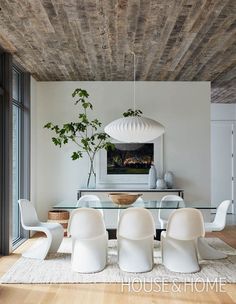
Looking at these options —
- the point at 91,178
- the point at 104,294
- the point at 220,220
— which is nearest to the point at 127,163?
the point at 91,178

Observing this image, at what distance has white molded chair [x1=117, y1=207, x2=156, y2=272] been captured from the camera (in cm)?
483

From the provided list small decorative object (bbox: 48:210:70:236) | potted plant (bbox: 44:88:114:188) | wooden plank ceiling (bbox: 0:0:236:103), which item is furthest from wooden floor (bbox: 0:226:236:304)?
potted plant (bbox: 44:88:114:188)

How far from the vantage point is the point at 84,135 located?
8.22 metres

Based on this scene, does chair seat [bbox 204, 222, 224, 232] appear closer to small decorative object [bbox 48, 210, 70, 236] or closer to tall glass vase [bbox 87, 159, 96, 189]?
small decorative object [bbox 48, 210, 70, 236]

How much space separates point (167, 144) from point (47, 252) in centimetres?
370

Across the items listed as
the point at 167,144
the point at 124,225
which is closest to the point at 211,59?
the point at 167,144

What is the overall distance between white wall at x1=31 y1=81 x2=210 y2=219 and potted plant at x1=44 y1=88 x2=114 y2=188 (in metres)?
0.16

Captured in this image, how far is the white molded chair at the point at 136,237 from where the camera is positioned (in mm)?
4828

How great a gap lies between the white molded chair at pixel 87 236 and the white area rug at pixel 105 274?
0.14 m

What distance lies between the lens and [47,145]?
8219mm

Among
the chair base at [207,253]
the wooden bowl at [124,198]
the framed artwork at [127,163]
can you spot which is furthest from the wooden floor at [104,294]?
the framed artwork at [127,163]

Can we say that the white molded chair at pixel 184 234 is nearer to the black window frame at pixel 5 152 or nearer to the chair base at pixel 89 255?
the chair base at pixel 89 255

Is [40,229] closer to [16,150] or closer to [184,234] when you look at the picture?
[184,234]

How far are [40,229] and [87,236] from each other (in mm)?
904
